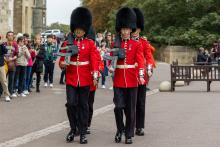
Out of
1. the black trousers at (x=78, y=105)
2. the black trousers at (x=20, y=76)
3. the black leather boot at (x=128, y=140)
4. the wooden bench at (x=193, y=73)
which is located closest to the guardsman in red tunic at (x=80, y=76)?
the black trousers at (x=78, y=105)

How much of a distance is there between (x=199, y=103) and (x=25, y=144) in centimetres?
810

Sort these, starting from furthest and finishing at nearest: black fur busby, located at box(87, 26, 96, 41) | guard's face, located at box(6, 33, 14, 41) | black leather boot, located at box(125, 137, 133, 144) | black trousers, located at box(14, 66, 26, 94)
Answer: black trousers, located at box(14, 66, 26, 94)
guard's face, located at box(6, 33, 14, 41)
black fur busby, located at box(87, 26, 96, 41)
black leather boot, located at box(125, 137, 133, 144)

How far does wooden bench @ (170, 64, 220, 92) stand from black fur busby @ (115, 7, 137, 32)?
456 inches

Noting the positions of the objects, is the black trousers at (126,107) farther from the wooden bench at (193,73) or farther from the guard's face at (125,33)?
the wooden bench at (193,73)

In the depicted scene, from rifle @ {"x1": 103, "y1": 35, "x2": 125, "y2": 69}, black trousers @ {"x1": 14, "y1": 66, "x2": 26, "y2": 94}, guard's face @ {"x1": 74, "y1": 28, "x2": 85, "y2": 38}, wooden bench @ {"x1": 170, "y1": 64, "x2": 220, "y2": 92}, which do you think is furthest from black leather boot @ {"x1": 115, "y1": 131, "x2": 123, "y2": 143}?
wooden bench @ {"x1": 170, "y1": 64, "x2": 220, "y2": 92}

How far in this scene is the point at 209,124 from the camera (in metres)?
13.4

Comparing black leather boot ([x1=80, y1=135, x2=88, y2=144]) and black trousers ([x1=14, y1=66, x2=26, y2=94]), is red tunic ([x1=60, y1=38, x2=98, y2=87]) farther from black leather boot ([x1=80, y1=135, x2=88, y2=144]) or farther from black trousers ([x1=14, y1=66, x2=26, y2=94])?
black trousers ([x1=14, y1=66, x2=26, y2=94])

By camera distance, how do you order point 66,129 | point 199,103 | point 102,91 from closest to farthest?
point 66,129 < point 199,103 < point 102,91

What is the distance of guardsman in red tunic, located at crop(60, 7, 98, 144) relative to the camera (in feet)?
36.1

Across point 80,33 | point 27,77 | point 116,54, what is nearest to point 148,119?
point 116,54

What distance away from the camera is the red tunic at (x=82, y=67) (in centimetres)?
1103

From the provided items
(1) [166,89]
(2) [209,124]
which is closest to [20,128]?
(2) [209,124]

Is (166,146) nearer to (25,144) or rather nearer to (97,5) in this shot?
(25,144)

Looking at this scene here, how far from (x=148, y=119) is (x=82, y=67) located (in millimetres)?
3575
